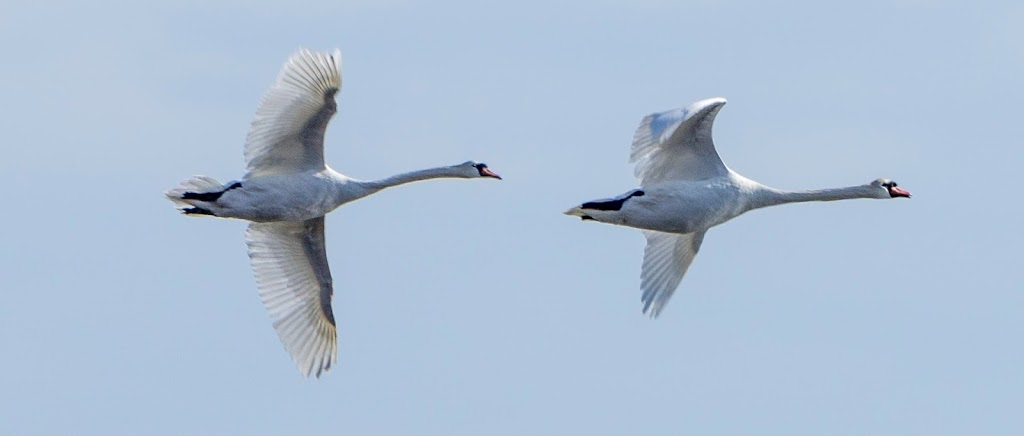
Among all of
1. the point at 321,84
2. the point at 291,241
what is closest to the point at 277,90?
the point at 321,84

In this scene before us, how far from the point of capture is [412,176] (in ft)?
104

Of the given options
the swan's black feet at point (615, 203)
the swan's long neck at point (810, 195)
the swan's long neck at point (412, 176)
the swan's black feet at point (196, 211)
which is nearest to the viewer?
the swan's black feet at point (615, 203)

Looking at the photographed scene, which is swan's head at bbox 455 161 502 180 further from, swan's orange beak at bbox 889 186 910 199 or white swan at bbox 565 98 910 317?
swan's orange beak at bbox 889 186 910 199

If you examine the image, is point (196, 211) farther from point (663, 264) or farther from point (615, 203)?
point (663, 264)

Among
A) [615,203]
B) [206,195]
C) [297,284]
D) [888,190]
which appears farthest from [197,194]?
[888,190]

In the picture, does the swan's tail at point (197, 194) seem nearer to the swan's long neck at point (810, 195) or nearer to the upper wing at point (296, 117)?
the upper wing at point (296, 117)

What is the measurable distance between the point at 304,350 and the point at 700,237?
553cm

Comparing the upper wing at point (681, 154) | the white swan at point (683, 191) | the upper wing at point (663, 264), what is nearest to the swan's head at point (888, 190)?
the white swan at point (683, 191)

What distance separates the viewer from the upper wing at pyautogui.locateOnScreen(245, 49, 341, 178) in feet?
98.7

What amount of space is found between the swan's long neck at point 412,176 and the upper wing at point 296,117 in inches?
A: 31.4

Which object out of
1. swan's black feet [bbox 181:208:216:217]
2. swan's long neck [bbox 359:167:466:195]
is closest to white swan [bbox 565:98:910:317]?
swan's long neck [bbox 359:167:466:195]

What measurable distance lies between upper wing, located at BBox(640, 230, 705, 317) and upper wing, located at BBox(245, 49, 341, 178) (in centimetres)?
443

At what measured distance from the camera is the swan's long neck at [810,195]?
30.0m

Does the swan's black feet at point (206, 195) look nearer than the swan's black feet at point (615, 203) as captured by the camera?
No
